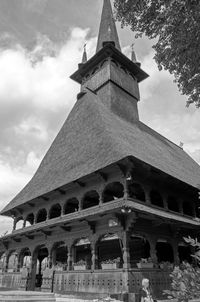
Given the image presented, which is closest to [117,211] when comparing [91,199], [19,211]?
[91,199]

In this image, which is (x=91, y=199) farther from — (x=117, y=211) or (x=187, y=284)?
(x=187, y=284)

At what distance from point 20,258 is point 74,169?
6.87 m

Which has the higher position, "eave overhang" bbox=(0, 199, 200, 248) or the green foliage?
"eave overhang" bbox=(0, 199, 200, 248)

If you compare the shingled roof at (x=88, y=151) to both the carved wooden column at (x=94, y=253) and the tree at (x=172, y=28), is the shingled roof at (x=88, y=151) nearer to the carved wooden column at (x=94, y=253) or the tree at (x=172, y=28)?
the carved wooden column at (x=94, y=253)

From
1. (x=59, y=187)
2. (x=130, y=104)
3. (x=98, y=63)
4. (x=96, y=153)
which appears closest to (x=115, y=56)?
(x=98, y=63)

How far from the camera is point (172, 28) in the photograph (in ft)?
20.2

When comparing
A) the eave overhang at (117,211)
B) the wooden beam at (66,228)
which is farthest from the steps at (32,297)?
the eave overhang at (117,211)

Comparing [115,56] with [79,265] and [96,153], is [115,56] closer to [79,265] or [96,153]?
[96,153]

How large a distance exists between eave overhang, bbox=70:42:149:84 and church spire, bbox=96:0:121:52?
2776mm

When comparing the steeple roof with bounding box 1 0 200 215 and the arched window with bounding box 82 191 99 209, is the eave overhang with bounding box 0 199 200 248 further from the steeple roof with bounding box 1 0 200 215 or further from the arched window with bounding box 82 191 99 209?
the arched window with bounding box 82 191 99 209

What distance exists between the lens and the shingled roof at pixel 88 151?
1364 centimetres

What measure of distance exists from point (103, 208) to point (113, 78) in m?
13.5

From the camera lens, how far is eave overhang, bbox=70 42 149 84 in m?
22.8

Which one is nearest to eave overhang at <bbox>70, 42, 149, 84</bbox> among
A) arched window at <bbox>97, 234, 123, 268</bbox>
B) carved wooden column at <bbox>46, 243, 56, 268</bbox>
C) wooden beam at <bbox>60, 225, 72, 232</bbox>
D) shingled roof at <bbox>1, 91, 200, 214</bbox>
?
shingled roof at <bbox>1, 91, 200, 214</bbox>
